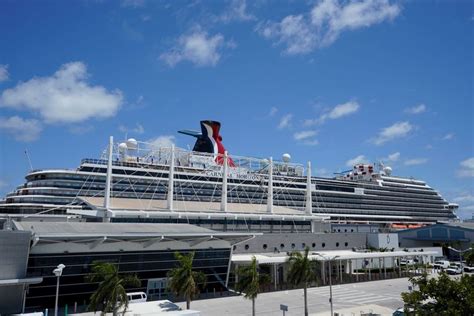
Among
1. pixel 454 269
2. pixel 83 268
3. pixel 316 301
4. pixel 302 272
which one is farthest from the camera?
pixel 454 269

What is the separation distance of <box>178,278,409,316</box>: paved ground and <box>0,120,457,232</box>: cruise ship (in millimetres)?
20160

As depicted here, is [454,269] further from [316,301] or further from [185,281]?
[185,281]

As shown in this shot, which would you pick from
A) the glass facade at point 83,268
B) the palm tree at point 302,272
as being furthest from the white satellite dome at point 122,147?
the palm tree at point 302,272

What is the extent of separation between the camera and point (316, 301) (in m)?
42.6

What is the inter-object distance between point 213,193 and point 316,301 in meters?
50.6

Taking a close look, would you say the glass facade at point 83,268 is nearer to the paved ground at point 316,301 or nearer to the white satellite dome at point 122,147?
the paved ground at point 316,301

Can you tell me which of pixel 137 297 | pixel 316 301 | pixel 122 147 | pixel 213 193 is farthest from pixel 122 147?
pixel 316 301

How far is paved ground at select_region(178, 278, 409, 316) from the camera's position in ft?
124

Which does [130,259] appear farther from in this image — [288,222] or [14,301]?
[288,222]

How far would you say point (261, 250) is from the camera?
182 ft

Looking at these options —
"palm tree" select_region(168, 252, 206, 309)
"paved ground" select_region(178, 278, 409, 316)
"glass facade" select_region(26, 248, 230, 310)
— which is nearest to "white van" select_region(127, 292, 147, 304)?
"glass facade" select_region(26, 248, 230, 310)

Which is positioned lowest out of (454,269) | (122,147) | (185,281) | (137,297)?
(137,297)

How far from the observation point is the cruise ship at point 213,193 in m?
63.9

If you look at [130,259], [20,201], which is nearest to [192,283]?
[130,259]
